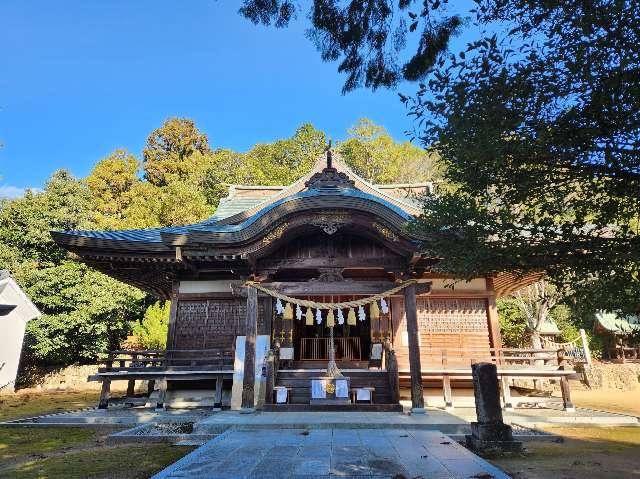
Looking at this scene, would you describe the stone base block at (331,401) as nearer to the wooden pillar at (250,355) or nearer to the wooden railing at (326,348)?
the wooden pillar at (250,355)

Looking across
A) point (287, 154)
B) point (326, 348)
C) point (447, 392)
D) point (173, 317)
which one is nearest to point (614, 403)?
point (447, 392)

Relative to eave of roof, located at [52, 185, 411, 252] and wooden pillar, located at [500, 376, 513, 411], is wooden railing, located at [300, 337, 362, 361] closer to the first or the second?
wooden pillar, located at [500, 376, 513, 411]

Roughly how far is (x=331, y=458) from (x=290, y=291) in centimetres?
613

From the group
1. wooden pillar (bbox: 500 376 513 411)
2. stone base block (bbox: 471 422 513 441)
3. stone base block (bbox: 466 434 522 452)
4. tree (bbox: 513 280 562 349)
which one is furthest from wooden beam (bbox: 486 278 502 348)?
tree (bbox: 513 280 562 349)

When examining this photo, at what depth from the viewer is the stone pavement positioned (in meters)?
4.61

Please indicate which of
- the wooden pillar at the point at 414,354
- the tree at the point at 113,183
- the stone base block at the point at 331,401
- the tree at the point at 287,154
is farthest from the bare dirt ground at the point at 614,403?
the tree at the point at 113,183

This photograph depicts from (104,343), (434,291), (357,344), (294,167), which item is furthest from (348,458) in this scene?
(294,167)

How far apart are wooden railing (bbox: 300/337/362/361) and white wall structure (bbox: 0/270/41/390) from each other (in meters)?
15.6

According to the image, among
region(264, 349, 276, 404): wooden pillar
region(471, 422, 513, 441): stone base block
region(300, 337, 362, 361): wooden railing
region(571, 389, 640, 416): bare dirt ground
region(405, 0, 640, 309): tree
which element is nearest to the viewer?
region(405, 0, 640, 309): tree

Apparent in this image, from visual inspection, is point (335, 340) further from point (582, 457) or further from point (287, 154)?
point (287, 154)

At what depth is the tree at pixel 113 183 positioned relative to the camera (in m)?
35.1

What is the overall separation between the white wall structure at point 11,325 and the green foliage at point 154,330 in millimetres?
5402

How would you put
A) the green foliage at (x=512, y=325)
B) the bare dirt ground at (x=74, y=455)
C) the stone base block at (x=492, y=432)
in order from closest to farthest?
the bare dirt ground at (x=74, y=455)
the stone base block at (x=492, y=432)
the green foliage at (x=512, y=325)

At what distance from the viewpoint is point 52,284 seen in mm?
22594
